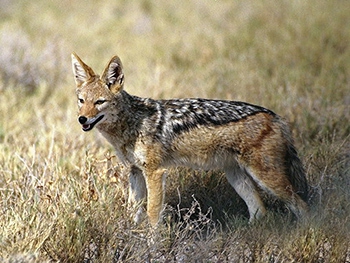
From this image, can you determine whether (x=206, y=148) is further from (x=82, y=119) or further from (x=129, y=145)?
(x=82, y=119)

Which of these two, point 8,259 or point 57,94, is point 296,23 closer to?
point 57,94

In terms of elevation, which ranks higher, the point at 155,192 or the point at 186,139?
the point at 186,139

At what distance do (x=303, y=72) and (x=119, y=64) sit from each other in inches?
236

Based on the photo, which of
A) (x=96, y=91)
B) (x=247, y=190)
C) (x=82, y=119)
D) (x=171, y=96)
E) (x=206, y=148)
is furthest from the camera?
(x=171, y=96)

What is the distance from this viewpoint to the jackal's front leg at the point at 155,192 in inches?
237

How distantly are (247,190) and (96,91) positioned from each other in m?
1.70

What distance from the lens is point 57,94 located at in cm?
1103

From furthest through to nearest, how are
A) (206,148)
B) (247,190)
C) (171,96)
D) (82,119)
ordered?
(171,96) < (247,190) < (206,148) < (82,119)

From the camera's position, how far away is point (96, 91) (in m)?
6.00

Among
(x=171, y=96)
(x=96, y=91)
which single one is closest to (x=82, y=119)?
(x=96, y=91)

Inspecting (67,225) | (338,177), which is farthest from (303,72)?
(67,225)

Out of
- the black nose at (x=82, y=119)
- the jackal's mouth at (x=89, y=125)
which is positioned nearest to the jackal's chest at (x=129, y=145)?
the jackal's mouth at (x=89, y=125)

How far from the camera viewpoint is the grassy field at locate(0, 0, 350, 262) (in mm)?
5426

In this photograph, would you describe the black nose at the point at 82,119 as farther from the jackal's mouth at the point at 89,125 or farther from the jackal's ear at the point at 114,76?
the jackal's ear at the point at 114,76
